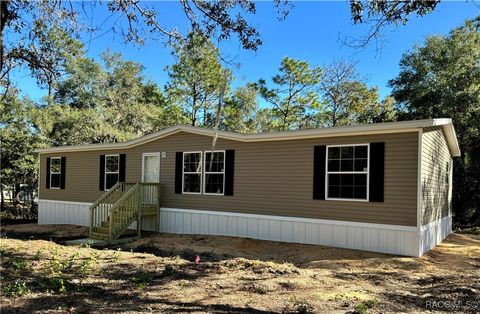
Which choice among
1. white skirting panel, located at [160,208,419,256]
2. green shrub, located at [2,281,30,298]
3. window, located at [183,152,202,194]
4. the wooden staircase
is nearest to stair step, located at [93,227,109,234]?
the wooden staircase

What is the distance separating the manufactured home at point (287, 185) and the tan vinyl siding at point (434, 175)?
0.03 meters

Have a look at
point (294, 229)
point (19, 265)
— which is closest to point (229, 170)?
point (294, 229)

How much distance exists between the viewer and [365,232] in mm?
8789

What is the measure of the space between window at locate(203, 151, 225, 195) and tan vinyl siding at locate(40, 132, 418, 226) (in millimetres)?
214

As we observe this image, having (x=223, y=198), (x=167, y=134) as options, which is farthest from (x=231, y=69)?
(x=167, y=134)

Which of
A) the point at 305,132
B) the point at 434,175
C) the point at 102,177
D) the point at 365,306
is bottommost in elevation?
the point at 365,306

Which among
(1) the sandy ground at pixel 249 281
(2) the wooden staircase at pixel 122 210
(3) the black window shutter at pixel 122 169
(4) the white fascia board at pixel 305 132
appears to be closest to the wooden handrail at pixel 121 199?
(2) the wooden staircase at pixel 122 210

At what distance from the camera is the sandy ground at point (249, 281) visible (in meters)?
4.58

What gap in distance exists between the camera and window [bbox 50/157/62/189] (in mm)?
15789

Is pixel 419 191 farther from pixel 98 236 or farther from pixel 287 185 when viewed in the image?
pixel 98 236

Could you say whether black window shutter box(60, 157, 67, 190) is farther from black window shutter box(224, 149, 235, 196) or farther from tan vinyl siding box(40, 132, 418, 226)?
black window shutter box(224, 149, 235, 196)

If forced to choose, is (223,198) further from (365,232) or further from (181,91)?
(181,91)

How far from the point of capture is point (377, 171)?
857cm

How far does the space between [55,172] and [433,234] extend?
14102 mm
